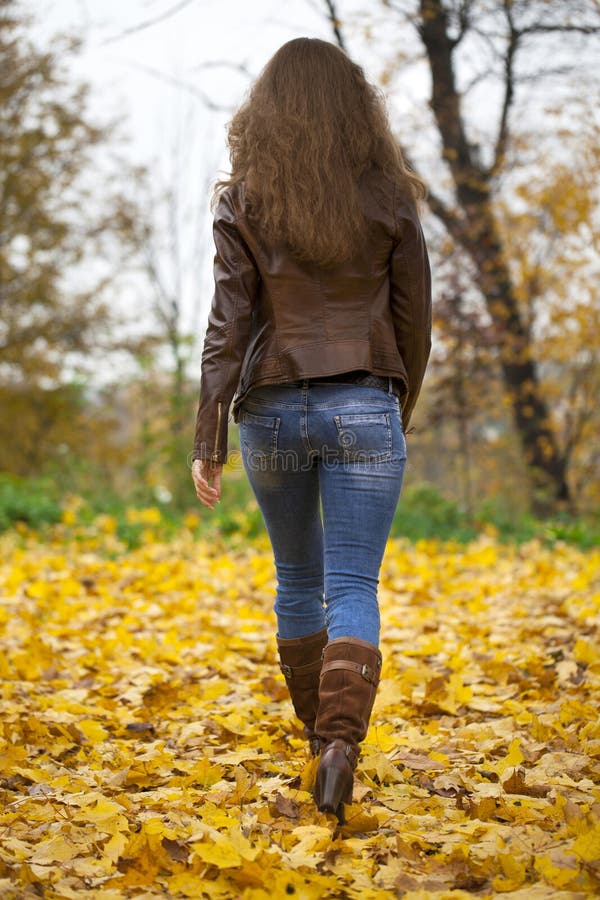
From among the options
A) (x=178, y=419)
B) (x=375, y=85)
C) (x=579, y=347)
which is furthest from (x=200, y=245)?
(x=375, y=85)

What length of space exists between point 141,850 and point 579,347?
29.6 ft

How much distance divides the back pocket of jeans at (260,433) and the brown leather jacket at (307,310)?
0.23 ft

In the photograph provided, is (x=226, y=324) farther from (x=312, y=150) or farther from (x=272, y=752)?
(x=272, y=752)

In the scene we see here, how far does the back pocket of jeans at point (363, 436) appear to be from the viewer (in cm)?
238

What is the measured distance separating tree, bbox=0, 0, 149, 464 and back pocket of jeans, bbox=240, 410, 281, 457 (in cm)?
1068

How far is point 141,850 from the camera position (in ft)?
6.81

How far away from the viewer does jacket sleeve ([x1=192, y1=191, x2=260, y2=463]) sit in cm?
253

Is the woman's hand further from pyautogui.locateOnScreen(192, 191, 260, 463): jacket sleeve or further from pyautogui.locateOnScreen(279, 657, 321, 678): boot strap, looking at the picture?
pyautogui.locateOnScreen(279, 657, 321, 678): boot strap

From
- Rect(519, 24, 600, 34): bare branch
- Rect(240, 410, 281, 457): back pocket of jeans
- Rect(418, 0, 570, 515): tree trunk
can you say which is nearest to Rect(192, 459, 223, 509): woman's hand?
Rect(240, 410, 281, 457): back pocket of jeans

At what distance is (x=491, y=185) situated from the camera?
9.91 m

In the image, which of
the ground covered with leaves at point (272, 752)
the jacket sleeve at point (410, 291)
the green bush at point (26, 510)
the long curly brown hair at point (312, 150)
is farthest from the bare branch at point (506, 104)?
the jacket sleeve at point (410, 291)

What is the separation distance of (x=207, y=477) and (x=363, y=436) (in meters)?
0.51

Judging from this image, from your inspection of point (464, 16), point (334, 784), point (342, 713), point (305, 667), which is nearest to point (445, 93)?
point (464, 16)

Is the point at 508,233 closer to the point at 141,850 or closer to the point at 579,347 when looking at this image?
the point at 579,347
